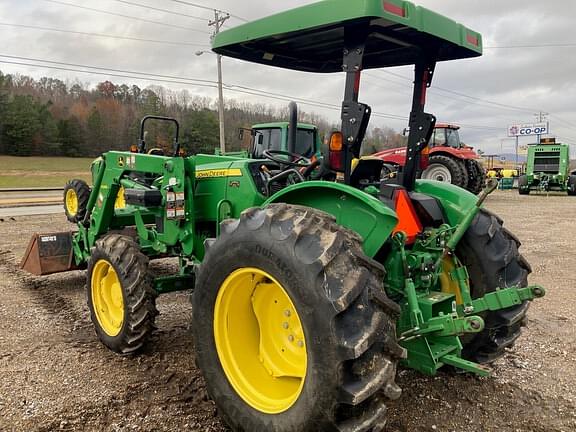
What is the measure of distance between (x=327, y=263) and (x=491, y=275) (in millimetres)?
1642

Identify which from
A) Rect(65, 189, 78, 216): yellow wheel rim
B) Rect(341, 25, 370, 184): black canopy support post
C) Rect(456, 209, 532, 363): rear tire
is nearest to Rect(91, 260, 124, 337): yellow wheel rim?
Rect(341, 25, 370, 184): black canopy support post

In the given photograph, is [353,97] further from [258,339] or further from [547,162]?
[547,162]

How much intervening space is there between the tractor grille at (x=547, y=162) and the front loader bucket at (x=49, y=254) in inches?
861

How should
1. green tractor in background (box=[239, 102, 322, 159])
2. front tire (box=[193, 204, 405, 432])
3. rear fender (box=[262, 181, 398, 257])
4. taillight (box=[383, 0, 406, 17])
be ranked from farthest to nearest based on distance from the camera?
green tractor in background (box=[239, 102, 322, 159]) < rear fender (box=[262, 181, 398, 257]) < taillight (box=[383, 0, 406, 17]) < front tire (box=[193, 204, 405, 432])

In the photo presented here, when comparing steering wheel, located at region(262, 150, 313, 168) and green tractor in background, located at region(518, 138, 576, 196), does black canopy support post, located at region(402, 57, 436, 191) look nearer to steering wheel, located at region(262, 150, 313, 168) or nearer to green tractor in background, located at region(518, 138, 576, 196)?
steering wheel, located at region(262, 150, 313, 168)

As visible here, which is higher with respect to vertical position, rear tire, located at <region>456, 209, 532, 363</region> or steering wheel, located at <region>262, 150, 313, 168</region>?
steering wheel, located at <region>262, 150, 313, 168</region>

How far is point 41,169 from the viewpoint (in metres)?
38.8

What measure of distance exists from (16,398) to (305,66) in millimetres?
3222

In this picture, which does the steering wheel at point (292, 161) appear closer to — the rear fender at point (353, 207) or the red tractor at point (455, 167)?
the rear fender at point (353, 207)

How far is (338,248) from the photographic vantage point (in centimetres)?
225

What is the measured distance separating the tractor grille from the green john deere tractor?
21314 millimetres

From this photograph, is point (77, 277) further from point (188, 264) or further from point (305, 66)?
point (305, 66)

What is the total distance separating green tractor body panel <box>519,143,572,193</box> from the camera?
21812 mm

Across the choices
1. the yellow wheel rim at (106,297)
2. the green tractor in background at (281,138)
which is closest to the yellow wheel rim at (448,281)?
the yellow wheel rim at (106,297)
